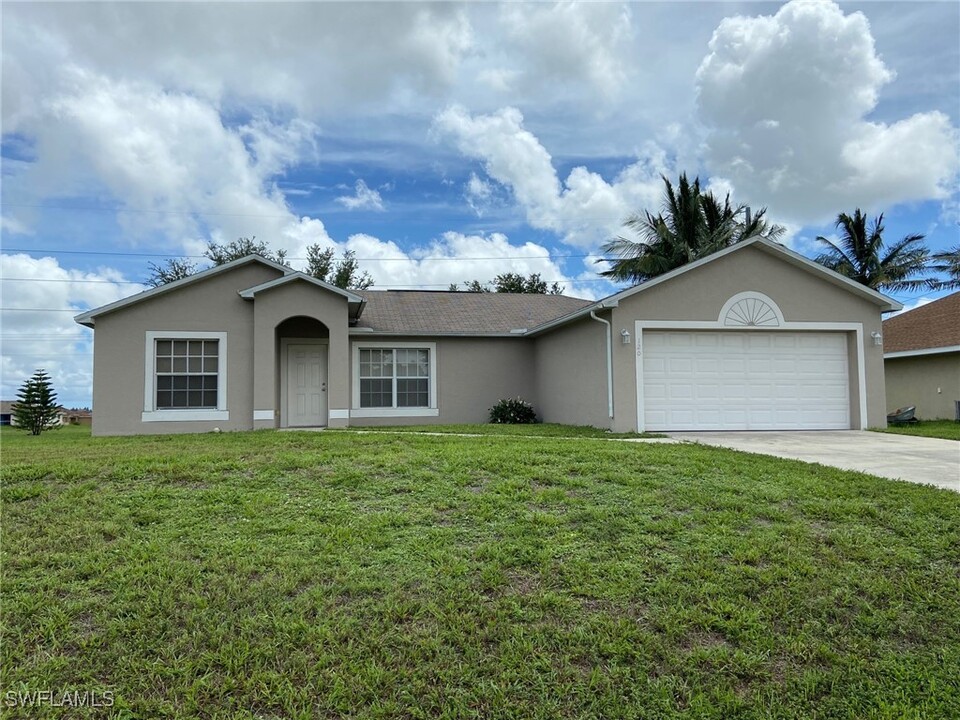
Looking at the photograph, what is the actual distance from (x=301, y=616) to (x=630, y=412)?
382 inches

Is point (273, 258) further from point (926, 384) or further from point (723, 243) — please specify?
point (926, 384)

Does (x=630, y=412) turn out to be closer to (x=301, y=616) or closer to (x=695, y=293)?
(x=695, y=293)

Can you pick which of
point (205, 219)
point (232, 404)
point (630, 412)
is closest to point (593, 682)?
point (630, 412)

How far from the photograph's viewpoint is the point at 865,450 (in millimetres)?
9500

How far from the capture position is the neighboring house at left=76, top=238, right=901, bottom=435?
12.8 metres

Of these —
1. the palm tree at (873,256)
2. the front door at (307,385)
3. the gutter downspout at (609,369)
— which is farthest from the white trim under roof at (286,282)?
the palm tree at (873,256)

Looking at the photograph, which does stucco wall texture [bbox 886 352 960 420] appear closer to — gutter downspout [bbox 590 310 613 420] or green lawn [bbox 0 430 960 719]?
gutter downspout [bbox 590 310 613 420]

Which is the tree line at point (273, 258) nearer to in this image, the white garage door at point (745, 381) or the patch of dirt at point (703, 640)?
the white garage door at point (745, 381)

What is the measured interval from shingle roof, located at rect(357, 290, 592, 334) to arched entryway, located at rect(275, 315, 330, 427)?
4.44ft

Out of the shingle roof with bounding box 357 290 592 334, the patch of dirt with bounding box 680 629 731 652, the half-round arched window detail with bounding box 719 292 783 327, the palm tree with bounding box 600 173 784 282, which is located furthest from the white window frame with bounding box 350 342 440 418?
the palm tree with bounding box 600 173 784 282

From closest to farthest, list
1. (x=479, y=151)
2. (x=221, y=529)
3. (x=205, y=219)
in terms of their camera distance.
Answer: (x=221, y=529)
(x=479, y=151)
(x=205, y=219)

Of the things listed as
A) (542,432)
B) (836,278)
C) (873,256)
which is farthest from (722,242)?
(542,432)

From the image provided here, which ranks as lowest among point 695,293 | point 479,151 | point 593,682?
point 593,682

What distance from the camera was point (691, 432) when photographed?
12.6 m
